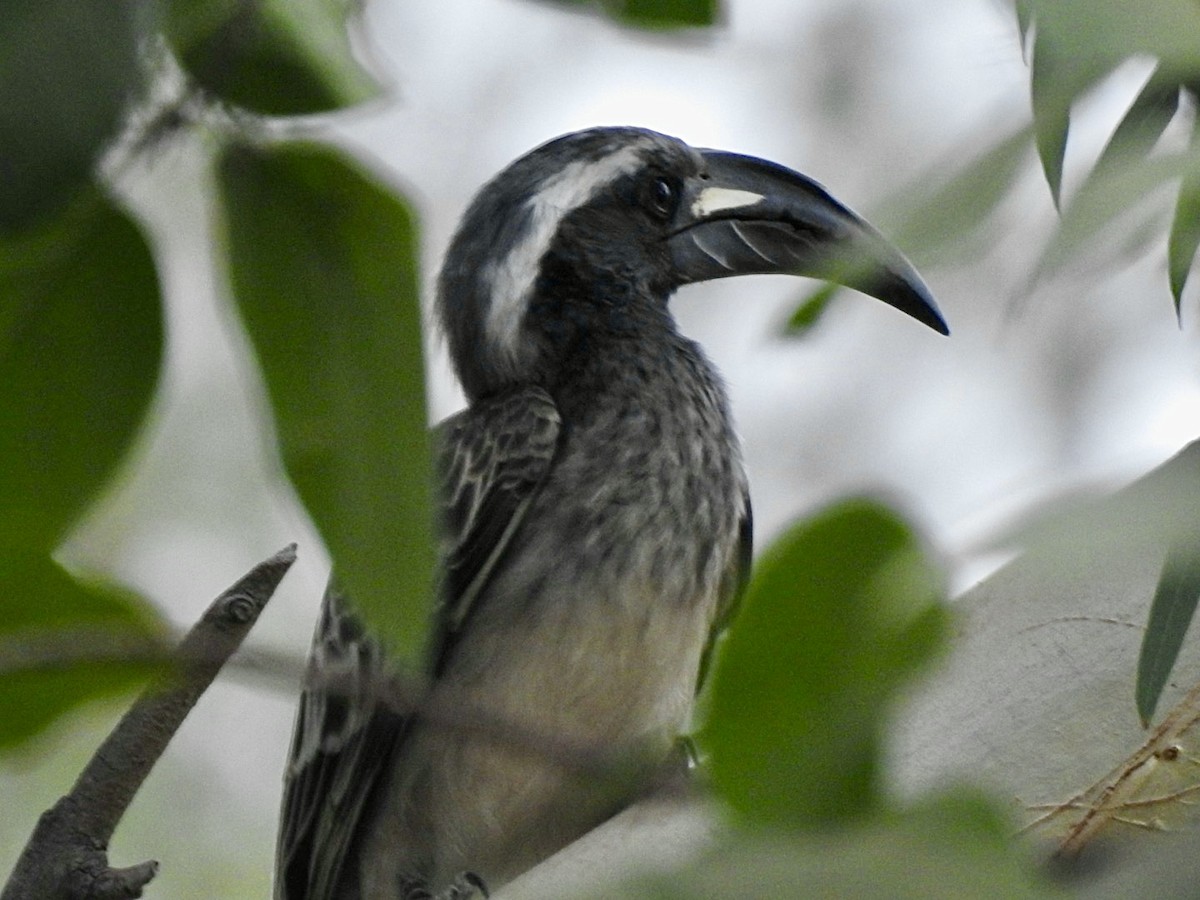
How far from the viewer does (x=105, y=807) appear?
1.31 metres

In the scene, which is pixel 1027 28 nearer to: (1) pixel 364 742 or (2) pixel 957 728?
(2) pixel 957 728

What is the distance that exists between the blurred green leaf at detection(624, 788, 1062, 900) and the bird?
1.58 m

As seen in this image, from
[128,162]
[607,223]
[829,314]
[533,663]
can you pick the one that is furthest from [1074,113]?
[607,223]

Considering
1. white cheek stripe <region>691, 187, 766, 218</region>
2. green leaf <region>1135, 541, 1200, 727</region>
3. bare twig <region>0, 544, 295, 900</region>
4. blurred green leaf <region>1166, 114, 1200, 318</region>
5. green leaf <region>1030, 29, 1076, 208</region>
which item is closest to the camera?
green leaf <region>1030, 29, 1076, 208</region>

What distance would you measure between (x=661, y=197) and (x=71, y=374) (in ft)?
6.93

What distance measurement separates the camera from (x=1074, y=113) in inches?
28.1

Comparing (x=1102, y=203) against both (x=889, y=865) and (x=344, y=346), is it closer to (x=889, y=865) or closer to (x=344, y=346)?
(x=889, y=865)

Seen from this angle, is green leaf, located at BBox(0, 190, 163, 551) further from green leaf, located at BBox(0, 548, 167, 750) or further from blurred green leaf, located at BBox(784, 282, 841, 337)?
blurred green leaf, located at BBox(784, 282, 841, 337)

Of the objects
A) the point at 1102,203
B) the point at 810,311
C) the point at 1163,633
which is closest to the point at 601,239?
the point at 1163,633

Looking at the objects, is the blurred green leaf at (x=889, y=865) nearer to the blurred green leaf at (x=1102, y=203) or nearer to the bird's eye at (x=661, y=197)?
the blurred green leaf at (x=1102, y=203)

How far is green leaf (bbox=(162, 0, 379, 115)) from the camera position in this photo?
2.84 ft

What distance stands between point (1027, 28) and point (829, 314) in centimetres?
18

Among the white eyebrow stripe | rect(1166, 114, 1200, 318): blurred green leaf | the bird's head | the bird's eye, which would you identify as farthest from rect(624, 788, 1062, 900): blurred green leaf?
the bird's eye

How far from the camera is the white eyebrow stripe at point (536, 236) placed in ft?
9.02
